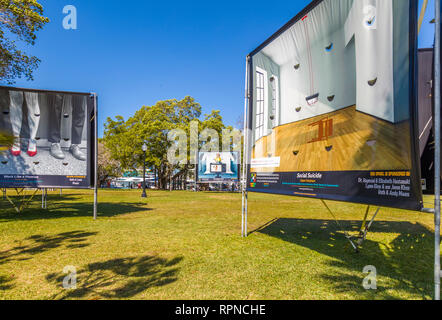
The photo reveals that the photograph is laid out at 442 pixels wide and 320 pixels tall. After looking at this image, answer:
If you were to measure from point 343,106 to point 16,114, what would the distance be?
10.5 meters

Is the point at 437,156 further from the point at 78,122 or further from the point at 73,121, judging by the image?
the point at 73,121

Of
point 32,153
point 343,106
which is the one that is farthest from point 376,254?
point 32,153

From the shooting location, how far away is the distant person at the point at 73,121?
8664 millimetres

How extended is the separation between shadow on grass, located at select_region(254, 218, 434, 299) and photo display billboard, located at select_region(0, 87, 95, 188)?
7.16 meters

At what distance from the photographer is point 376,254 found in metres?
5.14

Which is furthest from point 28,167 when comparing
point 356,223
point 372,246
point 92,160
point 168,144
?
point 168,144

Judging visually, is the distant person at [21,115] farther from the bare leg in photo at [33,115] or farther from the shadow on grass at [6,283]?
the shadow on grass at [6,283]

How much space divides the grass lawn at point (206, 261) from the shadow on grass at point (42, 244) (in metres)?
0.02

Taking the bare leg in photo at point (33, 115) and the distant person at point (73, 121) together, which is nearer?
the bare leg in photo at point (33, 115)

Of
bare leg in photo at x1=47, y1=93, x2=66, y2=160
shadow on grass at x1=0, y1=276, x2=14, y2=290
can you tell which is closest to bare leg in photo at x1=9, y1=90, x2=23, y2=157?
bare leg in photo at x1=47, y1=93, x2=66, y2=160

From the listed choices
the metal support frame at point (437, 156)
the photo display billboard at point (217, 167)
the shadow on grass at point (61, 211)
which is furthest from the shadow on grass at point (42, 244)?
the photo display billboard at point (217, 167)

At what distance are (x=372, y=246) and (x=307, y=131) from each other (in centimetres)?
344

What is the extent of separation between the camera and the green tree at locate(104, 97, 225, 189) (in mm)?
32562

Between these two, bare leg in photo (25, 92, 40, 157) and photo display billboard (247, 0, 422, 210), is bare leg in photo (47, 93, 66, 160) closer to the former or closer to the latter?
bare leg in photo (25, 92, 40, 157)
